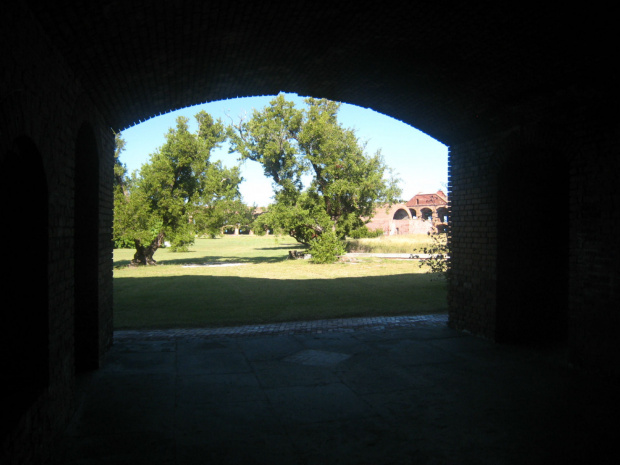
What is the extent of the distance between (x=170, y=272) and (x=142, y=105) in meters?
13.2

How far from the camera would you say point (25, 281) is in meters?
3.48

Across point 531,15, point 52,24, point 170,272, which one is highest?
point 531,15

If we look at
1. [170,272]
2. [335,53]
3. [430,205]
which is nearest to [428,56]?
[335,53]

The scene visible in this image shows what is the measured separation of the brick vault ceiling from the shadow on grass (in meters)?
4.15

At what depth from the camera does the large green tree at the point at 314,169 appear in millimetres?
24562

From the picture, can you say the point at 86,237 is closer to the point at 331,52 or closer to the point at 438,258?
the point at 331,52

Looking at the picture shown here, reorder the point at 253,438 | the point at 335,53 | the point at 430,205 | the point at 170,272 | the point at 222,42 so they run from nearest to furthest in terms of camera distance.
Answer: the point at 253,438, the point at 222,42, the point at 335,53, the point at 170,272, the point at 430,205

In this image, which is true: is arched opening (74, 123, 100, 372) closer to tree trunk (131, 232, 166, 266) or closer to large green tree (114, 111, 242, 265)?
large green tree (114, 111, 242, 265)

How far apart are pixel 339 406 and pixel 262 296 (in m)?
8.01

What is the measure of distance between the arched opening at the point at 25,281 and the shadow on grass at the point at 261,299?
16.2 feet

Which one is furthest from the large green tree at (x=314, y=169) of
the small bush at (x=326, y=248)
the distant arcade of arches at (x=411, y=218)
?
the distant arcade of arches at (x=411, y=218)

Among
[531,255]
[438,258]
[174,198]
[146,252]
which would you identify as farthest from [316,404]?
[146,252]

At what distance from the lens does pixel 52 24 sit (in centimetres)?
342

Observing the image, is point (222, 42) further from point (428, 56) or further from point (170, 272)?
point (170, 272)
